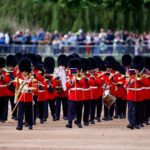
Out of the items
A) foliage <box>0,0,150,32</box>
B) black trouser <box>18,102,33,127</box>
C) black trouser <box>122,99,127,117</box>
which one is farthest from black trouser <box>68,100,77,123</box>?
foliage <box>0,0,150,32</box>

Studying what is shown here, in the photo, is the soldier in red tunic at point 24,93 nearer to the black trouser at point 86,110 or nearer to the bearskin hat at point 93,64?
the black trouser at point 86,110

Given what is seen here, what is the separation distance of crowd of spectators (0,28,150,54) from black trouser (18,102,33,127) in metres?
16.5

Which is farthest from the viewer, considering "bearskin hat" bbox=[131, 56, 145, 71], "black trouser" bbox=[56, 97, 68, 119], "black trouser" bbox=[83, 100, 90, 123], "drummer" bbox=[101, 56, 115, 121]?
"black trouser" bbox=[56, 97, 68, 119]

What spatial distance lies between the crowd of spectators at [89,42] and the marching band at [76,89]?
1192 cm

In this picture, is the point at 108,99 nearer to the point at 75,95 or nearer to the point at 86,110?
the point at 86,110

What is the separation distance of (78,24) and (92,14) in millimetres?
857

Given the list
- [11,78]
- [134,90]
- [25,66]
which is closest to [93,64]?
[11,78]

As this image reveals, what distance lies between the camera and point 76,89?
23.9 m

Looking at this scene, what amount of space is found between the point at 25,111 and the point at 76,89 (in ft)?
4.54

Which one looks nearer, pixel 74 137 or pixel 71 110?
pixel 74 137

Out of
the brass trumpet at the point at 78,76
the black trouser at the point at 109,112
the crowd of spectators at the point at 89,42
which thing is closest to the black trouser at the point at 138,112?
the brass trumpet at the point at 78,76

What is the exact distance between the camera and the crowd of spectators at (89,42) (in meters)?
39.7

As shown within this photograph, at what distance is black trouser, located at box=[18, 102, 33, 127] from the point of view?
23.2 metres

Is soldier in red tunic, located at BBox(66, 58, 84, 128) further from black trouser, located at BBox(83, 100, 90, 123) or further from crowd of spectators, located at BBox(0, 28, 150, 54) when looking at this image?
crowd of spectators, located at BBox(0, 28, 150, 54)
